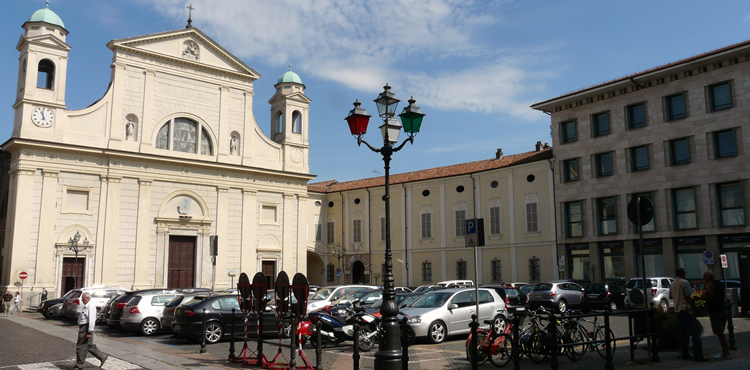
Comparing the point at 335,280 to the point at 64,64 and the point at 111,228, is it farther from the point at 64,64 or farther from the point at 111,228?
the point at 64,64

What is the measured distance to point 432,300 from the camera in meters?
Result: 15.5

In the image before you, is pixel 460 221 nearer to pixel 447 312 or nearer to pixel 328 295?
pixel 328 295

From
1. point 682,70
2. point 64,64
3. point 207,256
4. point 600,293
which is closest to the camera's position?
point 600,293

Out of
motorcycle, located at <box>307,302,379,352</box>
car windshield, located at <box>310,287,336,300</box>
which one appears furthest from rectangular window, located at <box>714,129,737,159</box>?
motorcycle, located at <box>307,302,379,352</box>

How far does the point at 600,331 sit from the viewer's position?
11883 mm

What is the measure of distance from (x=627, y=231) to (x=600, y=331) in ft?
73.4

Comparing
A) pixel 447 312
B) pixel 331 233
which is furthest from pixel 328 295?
pixel 331 233

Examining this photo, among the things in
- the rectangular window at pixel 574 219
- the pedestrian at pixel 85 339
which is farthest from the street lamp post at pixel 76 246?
the rectangular window at pixel 574 219

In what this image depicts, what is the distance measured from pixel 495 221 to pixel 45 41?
29.5 metres

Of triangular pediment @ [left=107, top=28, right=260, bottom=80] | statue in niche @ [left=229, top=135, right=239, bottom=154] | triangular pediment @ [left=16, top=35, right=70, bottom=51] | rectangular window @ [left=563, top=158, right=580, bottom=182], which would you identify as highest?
triangular pediment @ [left=107, top=28, right=260, bottom=80]

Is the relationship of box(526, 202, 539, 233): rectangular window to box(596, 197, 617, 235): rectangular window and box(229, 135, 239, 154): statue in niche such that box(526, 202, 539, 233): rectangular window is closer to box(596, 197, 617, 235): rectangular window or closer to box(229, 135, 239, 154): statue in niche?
box(596, 197, 617, 235): rectangular window

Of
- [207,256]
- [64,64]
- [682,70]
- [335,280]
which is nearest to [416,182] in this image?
[335,280]

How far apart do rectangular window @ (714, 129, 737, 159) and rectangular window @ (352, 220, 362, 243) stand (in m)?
27.0

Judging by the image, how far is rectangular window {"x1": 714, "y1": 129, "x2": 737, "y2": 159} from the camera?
28625 millimetres
